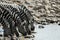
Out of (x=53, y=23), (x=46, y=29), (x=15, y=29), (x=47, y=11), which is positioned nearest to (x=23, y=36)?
(x=15, y=29)

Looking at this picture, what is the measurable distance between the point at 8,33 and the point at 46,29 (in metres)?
4.39

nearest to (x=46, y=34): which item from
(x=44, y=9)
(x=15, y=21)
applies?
(x=15, y=21)

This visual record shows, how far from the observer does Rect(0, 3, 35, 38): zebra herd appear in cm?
1466

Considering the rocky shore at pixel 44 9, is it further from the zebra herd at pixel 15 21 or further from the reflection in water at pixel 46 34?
the zebra herd at pixel 15 21

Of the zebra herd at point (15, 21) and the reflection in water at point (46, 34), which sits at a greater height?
the zebra herd at point (15, 21)

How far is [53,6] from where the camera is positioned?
24.4m

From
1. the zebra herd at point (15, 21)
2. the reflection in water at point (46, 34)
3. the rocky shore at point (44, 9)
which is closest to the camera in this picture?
the zebra herd at point (15, 21)

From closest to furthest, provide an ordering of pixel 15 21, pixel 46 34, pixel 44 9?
pixel 15 21 < pixel 46 34 < pixel 44 9

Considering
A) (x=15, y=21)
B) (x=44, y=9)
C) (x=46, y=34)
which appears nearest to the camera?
(x=15, y=21)

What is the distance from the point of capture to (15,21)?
15797 millimetres

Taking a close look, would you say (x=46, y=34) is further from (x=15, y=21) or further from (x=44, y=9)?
(x=44, y=9)

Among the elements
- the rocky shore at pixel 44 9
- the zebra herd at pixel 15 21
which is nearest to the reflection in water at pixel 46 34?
the zebra herd at pixel 15 21

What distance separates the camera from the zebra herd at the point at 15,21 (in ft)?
48.1

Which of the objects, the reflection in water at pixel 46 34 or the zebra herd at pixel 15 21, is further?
the reflection in water at pixel 46 34
